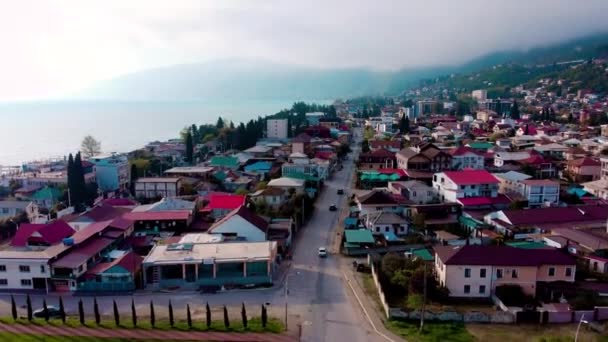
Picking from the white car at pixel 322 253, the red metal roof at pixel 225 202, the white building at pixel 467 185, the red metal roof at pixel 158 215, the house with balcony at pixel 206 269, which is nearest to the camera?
the house with balcony at pixel 206 269

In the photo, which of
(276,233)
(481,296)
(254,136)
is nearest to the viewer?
(481,296)

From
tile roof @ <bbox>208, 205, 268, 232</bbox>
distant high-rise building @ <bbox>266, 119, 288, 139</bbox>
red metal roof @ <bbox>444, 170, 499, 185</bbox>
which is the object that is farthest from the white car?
distant high-rise building @ <bbox>266, 119, 288, 139</bbox>

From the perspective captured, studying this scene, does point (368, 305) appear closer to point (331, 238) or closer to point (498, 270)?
point (498, 270)

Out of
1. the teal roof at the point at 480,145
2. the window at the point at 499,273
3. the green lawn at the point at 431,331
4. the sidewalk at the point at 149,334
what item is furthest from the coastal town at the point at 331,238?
the teal roof at the point at 480,145

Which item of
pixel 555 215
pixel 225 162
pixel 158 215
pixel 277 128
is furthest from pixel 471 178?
pixel 277 128

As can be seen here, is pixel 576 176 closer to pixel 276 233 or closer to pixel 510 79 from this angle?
pixel 276 233

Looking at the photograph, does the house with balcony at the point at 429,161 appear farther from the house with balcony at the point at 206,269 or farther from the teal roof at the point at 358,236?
the house with balcony at the point at 206,269

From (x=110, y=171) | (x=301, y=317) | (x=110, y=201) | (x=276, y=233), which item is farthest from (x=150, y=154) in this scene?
(x=301, y=317)
